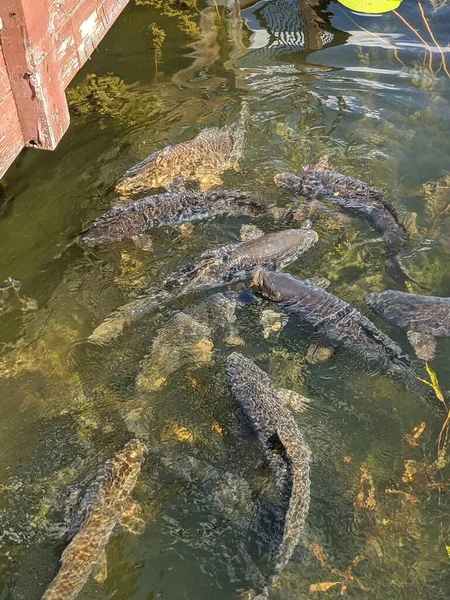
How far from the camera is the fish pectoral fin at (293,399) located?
5.42 meters

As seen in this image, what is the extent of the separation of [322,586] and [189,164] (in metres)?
5.42

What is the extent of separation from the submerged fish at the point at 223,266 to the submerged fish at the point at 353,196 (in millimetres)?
750

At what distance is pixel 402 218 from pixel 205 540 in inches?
175

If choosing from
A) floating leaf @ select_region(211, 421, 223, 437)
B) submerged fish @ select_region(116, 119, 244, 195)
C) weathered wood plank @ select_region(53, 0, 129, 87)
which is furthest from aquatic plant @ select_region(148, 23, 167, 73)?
floating leaf @ select_region(211, 421, 223, 437)

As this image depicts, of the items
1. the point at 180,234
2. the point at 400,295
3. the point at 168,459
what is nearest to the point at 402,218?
the point at 400,295

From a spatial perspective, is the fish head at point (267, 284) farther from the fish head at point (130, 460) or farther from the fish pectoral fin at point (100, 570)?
the fish pectoral fin at point (100, 570)

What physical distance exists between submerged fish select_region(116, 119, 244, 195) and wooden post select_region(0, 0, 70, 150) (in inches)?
48.0

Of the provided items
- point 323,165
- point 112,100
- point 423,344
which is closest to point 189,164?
point 323,165

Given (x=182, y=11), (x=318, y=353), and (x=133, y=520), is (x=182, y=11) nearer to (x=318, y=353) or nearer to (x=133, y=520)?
(x=318, y=353)

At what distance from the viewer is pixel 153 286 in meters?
6.52

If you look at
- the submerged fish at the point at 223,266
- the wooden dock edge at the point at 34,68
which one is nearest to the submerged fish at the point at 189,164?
the wooden dock edge at the point at 34,68

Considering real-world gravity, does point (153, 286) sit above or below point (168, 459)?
above

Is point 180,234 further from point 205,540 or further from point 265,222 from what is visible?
point 205,540

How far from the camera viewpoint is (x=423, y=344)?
5879 mm
